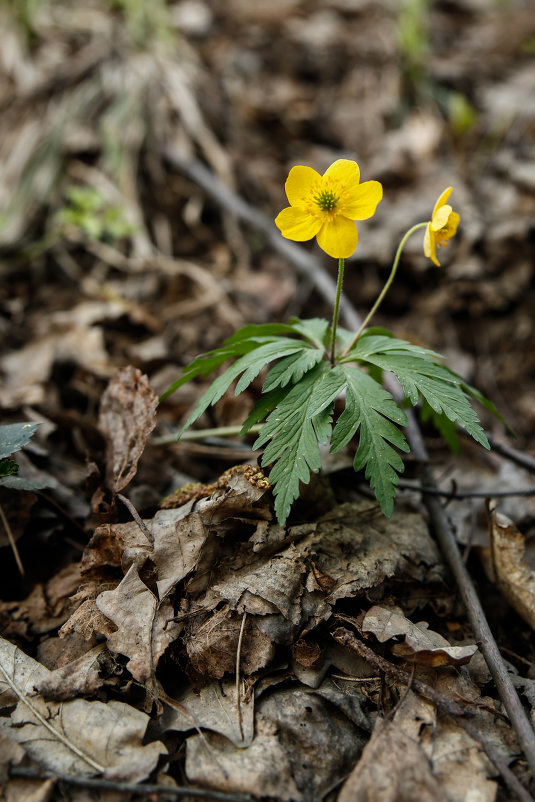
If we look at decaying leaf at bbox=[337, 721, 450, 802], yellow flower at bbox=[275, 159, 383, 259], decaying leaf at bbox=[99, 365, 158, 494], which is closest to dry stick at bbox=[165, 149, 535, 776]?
decaying leaf at bbox=[337, 721, 450, 802]

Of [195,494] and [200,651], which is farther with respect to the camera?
[195,494]

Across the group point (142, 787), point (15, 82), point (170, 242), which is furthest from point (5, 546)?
point (15, 82)

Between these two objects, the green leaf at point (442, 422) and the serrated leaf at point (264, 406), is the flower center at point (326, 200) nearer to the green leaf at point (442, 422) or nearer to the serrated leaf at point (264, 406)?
the serrated leaf at point (264, 406)

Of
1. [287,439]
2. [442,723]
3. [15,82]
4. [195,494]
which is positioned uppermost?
[15,82]

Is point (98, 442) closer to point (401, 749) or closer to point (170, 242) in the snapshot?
point (401, 749)

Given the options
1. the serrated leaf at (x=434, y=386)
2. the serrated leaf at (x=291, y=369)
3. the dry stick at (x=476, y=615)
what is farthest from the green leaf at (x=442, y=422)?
the serrated leaf at (x=291, y=369)

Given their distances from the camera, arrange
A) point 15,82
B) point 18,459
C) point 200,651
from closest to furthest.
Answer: point 200,651 < point 18,459 < point 15,82

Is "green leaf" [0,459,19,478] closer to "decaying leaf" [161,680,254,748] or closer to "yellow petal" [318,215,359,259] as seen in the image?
"decaying leaf" [161,680,254,748]
